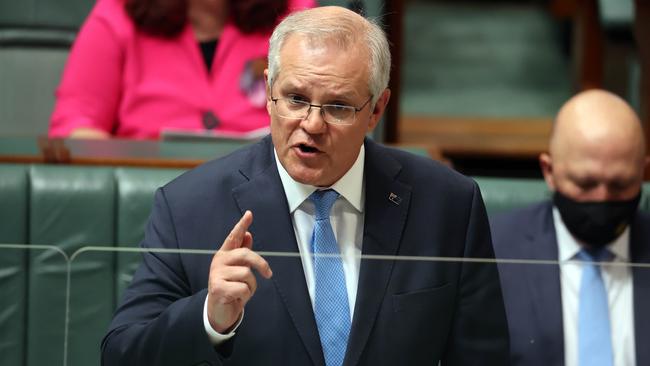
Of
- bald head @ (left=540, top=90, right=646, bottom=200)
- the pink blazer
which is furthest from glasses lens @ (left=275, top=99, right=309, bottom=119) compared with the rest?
the pink blazer

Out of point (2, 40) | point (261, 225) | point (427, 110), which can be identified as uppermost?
point (261, 225)

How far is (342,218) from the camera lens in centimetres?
103

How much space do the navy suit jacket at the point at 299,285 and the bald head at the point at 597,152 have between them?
0.30 m

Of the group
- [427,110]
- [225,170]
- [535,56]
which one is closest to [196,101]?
[225,170]

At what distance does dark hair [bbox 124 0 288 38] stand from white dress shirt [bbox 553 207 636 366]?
84 cm

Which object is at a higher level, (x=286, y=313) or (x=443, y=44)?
(x=286, y=313)

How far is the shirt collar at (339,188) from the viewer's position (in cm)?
103

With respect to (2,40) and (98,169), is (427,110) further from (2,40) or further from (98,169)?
(98,169)

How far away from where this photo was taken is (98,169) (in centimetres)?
136

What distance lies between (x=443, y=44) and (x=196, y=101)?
1750 millimetres

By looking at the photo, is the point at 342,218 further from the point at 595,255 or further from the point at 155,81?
the point at 155,81

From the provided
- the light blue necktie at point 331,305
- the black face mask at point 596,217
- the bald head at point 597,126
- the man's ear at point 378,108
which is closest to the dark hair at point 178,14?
the bald head at point 597,126

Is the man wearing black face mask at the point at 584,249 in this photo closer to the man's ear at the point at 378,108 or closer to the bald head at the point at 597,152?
the bald head at the point at 597,152

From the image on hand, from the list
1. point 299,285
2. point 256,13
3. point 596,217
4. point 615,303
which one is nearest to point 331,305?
point 299,285
